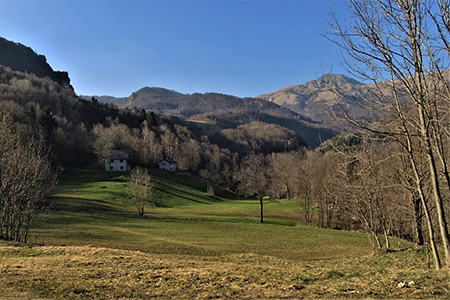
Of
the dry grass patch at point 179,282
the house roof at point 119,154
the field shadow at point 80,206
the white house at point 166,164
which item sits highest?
the house roof at point 119,154

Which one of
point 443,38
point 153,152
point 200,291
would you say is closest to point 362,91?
point 443,38

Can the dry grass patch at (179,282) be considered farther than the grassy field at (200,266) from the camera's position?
No


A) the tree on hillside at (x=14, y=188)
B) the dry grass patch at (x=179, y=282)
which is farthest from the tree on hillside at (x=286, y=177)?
the dry grass patch at (x=179, y=282)

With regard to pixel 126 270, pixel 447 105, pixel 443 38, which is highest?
pixel 443 38

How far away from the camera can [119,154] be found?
300 ft

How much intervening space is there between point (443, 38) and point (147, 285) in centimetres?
980

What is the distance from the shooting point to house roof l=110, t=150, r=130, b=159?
3551 inches

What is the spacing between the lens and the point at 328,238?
31047mm

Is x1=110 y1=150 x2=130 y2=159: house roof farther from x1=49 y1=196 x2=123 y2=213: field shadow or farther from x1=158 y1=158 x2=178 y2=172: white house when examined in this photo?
x1=49 y1=196 x2=123 y2=213: field shadow

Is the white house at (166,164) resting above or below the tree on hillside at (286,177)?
above

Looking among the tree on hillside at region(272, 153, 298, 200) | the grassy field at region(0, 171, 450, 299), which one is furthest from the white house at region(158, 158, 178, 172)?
the grassy field at region(0, 171, 450, 299)

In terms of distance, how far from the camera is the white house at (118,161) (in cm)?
8938

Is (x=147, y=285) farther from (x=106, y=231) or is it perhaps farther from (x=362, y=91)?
(x=106, y=231)

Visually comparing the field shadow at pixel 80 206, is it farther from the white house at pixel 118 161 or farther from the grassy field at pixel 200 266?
the white house at pixel 118 161
